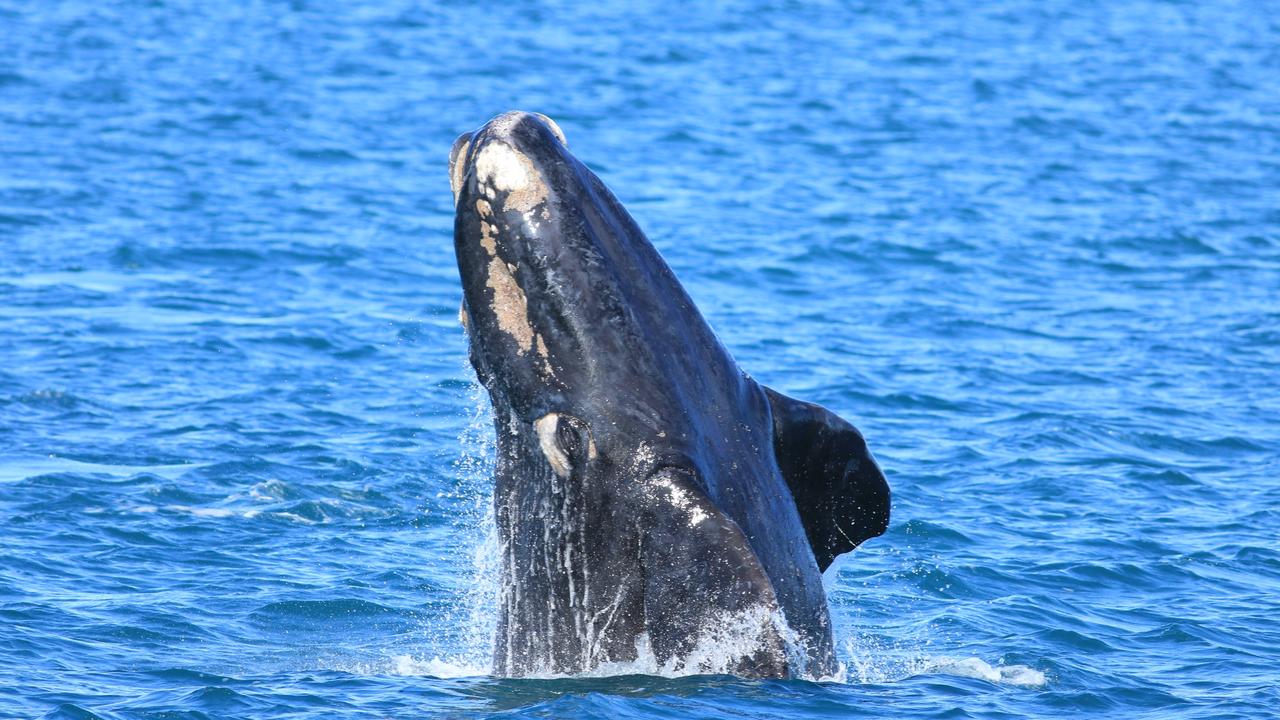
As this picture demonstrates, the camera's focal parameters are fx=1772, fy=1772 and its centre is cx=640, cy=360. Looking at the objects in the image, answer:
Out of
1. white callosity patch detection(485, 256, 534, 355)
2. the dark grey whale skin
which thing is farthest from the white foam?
white callosity patch detection(485, 256, 534, 355)

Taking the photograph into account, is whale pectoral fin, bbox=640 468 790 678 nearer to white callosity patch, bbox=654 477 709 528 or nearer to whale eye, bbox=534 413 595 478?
white callosity patch, bbox=654 477 709 528

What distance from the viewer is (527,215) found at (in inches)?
467

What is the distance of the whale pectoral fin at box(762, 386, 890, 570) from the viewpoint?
41.6ft

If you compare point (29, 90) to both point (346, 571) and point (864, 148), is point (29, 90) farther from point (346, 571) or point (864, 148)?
point (346, 571)

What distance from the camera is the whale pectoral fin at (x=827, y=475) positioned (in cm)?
1269

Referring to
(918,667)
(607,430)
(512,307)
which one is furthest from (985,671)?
(512,307)

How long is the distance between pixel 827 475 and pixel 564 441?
2.16m

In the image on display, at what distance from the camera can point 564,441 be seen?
38.6ft

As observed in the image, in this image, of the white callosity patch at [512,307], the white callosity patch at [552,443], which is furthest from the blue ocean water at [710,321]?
the white callosity patch at [512,307]

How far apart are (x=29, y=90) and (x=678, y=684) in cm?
4566

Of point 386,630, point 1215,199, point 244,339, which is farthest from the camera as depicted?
point 1215,199

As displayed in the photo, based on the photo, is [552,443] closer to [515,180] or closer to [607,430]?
[607,430]

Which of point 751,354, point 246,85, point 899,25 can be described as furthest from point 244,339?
point 899,25

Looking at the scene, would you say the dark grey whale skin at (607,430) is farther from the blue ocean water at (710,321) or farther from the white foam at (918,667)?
the white foam at (918,667)
